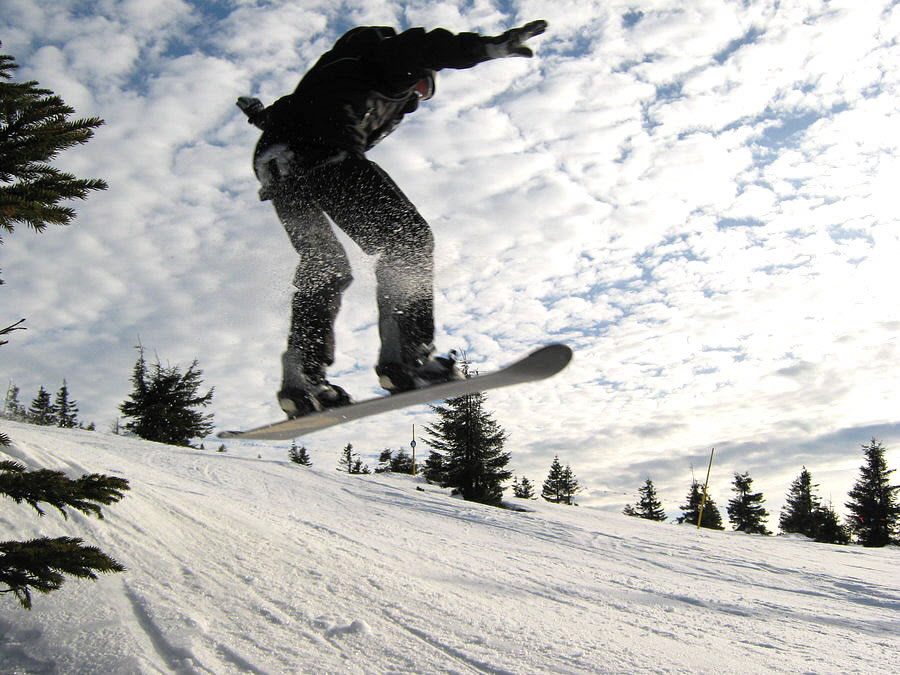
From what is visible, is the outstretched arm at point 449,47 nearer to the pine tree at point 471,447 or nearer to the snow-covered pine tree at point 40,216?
the snow-covered pine tree at point 40,216

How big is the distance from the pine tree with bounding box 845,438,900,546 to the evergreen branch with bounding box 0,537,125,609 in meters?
43.7

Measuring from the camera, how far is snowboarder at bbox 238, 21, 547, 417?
330 centimetres

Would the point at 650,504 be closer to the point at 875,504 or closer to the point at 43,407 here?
the point at 875,504

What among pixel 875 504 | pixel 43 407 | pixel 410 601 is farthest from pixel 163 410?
pixel 43 407

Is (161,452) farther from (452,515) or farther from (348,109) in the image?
(348,109)

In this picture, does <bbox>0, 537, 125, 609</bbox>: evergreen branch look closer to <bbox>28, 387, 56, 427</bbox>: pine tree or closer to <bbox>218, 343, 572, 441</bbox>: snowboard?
<bbox>218, 343, 572, 441</bbox>: snowboard

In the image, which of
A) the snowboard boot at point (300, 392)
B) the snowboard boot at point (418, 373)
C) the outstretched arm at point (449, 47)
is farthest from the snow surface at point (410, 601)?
the outstretched arm at point (449, 47)

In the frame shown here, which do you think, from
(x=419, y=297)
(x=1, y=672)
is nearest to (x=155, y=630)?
(x=1, y=672)

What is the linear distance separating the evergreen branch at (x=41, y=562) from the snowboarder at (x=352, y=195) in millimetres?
1671

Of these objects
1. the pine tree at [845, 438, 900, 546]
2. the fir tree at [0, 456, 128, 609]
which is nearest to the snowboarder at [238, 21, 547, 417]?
the fir tree at [0, 456, 128, 609]

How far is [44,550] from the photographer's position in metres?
2.13

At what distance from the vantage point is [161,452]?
13469 mm

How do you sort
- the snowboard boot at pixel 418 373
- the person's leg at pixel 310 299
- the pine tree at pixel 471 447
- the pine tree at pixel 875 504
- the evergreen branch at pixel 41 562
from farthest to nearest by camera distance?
the pine tree at pixel 875 504 < the pine tree at pixel 471 447 < the person's leg at pixel 310 299 < the snowboard boot at pixel 418 373 < the evergreen branch at pixel 41 562

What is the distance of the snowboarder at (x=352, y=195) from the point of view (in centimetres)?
330
